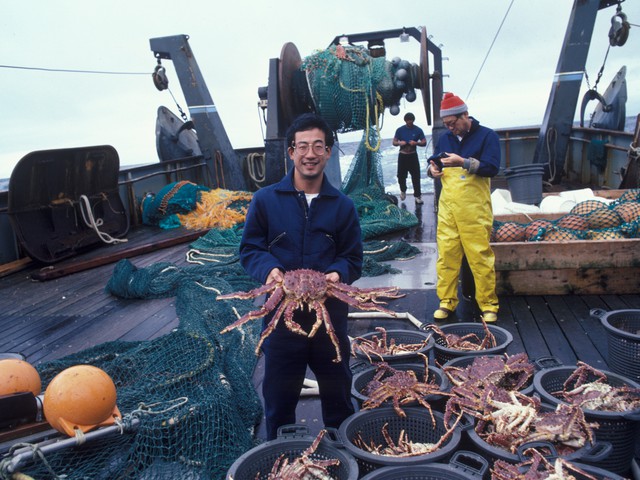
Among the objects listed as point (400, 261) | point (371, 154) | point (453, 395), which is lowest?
point (400, 261)

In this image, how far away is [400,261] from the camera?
18.7 feet

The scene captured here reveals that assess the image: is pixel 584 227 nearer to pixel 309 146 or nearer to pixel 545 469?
pixel 545 469

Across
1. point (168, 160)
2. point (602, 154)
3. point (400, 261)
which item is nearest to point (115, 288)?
point (400, 261)

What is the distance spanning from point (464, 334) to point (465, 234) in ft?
3.05

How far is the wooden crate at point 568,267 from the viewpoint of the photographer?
400 centimetres

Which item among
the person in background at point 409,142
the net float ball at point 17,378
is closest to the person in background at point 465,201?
the net float ball at point 17,378

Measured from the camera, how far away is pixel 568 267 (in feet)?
13.5

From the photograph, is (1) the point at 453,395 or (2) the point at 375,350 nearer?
(1) the point at 453,395

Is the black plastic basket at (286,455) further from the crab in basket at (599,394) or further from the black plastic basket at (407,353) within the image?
the crab in basket at (599,394)

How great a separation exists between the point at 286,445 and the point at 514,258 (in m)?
2.93

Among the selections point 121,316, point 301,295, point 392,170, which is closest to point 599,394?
point 301,295

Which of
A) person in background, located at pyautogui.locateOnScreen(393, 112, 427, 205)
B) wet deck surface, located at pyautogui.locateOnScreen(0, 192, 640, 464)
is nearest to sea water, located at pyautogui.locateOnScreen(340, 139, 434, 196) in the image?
person in background, located at pyautogui.locateOnScreen(393, 112, 427, 205)

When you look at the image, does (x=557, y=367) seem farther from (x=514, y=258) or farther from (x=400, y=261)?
(x=400, y=261)

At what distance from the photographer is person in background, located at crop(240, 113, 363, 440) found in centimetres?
210
